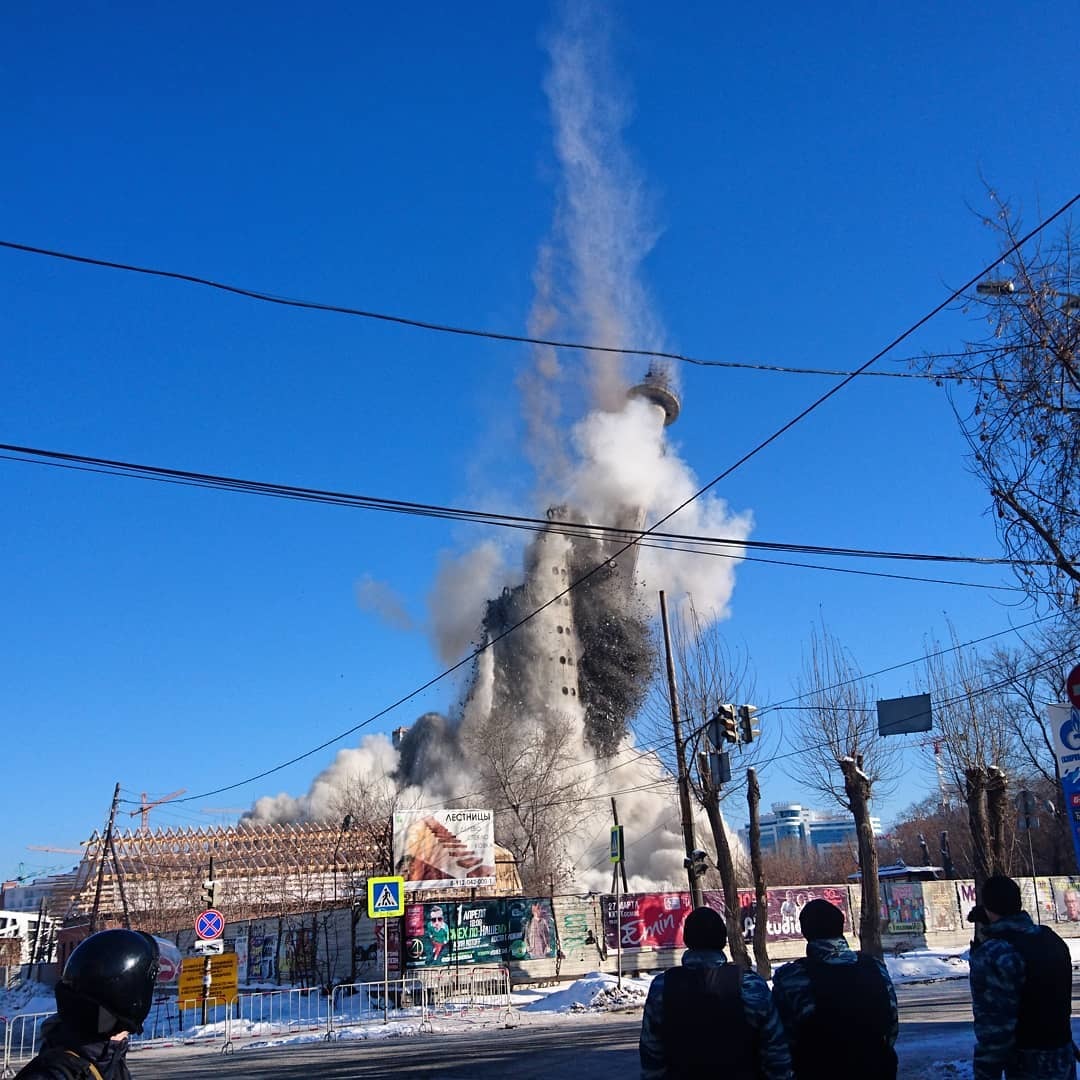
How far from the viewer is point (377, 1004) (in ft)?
84.8

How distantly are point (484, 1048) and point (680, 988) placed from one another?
43.6ft

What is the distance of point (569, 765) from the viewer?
68688 millimetres

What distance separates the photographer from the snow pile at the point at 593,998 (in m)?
23.0

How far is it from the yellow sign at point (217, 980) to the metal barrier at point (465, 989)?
5.06 meters

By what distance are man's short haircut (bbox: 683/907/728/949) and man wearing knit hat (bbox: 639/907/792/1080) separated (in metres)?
0.06

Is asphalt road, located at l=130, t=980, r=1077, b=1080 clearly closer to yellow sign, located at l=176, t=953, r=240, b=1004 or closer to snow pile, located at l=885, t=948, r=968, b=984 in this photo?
yellow sign, located at l=176, t=953, r=240, b=1004

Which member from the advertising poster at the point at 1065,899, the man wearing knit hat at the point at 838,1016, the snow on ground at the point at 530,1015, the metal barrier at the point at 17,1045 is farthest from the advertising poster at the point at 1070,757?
the advertising poster at the point at 1065,899

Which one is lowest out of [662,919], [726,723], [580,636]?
[662,919]

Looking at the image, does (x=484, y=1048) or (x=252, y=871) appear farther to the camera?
(x=252, y=871)

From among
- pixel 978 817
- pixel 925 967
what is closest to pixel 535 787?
pixel 925 967

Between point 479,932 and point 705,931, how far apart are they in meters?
25.6

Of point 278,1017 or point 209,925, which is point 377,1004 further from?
point 209,925

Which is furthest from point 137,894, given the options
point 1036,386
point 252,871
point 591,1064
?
point 1036,386

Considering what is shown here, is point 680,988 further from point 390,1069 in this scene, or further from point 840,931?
point 390,1069
